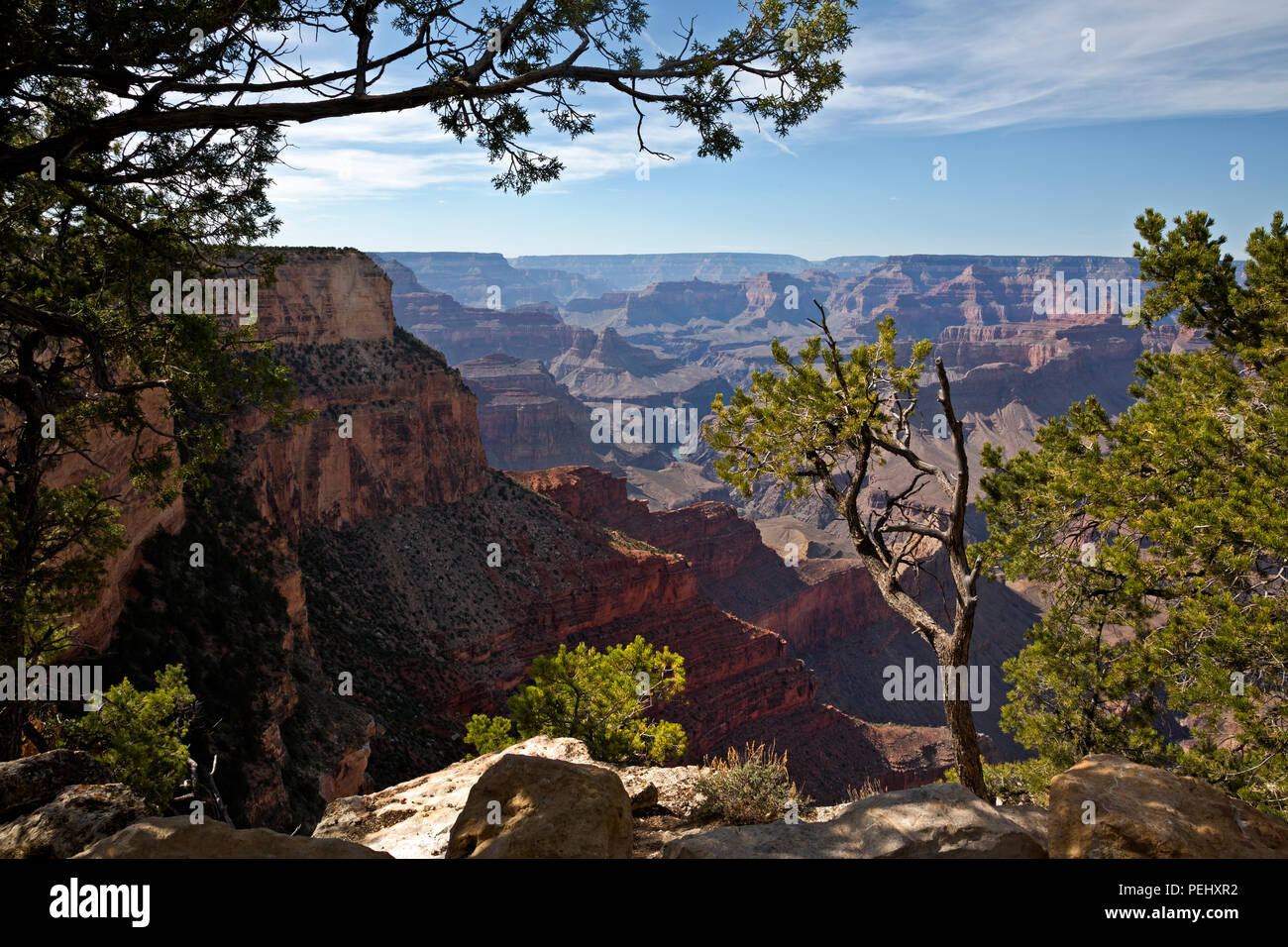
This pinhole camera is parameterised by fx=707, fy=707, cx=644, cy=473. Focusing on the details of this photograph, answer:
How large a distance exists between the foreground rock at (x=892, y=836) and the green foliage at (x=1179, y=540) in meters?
5.92

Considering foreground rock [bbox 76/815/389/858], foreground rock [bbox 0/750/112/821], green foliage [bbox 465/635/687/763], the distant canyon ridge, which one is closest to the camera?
foreground rock [bbox 76/815/389/858]

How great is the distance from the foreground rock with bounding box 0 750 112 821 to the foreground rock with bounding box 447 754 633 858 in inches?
184

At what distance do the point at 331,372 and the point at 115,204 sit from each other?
1679 inches

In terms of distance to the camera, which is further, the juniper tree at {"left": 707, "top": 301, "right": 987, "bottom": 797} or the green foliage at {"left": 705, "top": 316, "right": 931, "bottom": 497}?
the green foliage at {"left": 705, "top": 316, "right": 931, "bottom": 497}

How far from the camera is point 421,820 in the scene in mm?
9211

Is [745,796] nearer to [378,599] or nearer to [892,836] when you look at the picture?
[892,836]

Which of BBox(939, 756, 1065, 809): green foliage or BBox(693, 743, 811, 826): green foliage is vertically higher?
BBox(693, 743, 811, 826): green foliage

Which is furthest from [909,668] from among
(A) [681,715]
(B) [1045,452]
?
(B) [1045,452]

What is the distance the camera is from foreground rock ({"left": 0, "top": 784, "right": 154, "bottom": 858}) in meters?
6.05

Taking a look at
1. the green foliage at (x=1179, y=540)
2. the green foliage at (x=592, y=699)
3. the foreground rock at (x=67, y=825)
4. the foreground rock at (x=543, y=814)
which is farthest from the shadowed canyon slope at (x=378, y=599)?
the foreground rock at (x=543, y=814)

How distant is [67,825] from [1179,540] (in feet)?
44.9
